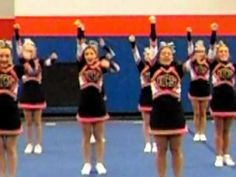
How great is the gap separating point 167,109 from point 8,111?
75.9 inches

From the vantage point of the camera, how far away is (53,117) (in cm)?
1577

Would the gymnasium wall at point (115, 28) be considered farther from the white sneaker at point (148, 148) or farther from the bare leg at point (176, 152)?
the bare leg at point (176, 152)

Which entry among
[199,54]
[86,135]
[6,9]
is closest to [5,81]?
[86,135]

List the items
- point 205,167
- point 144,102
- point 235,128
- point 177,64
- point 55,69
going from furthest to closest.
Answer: point 55,69 → point 235,128 → point 144,102 → point 205,167 → point 177,64

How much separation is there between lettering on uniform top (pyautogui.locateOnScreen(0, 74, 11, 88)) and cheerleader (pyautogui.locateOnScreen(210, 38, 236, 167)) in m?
2.95

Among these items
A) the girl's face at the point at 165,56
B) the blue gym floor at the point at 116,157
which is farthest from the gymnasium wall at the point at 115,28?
the girl's face at the point at 165,56

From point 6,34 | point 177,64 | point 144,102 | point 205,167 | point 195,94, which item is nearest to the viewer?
point 177,64

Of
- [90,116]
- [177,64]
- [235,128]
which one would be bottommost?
[235,128]

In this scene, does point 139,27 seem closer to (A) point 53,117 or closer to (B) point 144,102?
(A) point 53,117

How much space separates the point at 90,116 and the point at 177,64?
1.59 meters

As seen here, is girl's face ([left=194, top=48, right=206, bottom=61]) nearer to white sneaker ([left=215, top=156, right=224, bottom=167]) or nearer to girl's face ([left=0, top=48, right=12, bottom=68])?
white sneaker ([left=215, top=156, right=224, bottom=167])

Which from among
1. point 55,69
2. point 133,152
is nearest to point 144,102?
point 133,152

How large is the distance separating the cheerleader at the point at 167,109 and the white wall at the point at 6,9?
30.4 ft

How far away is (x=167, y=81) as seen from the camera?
8195mm
